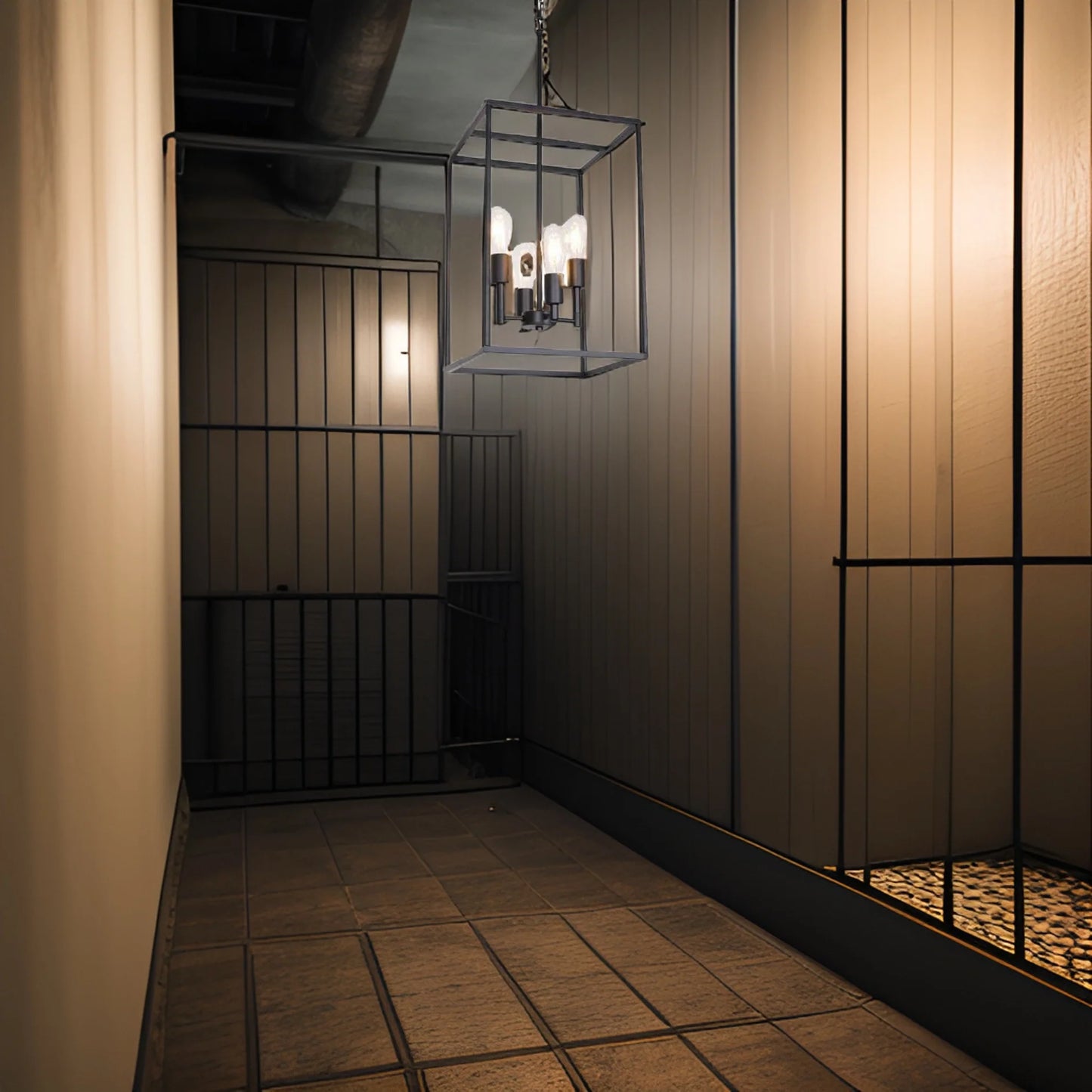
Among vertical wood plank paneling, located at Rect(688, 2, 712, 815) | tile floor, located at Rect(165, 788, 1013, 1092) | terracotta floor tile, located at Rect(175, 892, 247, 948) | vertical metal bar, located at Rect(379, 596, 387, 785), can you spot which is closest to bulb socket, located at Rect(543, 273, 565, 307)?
vertical wood plank paneling, located at Rect(688, 2, 712, 815)

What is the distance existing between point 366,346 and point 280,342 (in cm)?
46

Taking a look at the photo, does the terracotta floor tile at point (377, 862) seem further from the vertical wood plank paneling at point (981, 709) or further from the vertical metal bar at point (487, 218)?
the vertical metal bar at point (487, 218)

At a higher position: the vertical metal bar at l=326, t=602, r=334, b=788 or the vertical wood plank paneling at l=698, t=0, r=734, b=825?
the vertical wood plank paneling at l=698, t=0, r=734, b=825

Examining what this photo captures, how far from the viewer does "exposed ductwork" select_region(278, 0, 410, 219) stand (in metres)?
4.48

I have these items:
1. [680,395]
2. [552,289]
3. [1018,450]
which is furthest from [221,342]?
[1018,450]

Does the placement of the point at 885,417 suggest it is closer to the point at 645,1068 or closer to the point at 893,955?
the point at 893,955

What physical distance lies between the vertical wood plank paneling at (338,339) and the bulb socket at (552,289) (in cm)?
312

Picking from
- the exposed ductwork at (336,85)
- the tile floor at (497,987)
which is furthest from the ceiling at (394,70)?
the tile floor at (497,987)

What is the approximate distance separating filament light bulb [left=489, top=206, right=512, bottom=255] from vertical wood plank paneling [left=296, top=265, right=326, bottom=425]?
311cm

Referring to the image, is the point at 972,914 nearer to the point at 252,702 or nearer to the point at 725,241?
the point at 725,241

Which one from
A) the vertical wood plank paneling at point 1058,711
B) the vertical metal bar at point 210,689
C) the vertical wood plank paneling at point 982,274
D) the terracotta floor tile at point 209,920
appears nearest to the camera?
the vertical wood plank paneling at point 982,274

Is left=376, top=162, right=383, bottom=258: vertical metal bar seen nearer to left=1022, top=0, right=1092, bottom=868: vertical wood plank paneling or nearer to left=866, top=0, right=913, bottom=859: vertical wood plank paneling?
left=866, top=0, right=913, bottom=859: vertical wood plank paneling

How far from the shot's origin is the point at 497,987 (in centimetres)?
317

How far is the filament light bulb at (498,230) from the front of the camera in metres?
3.12
